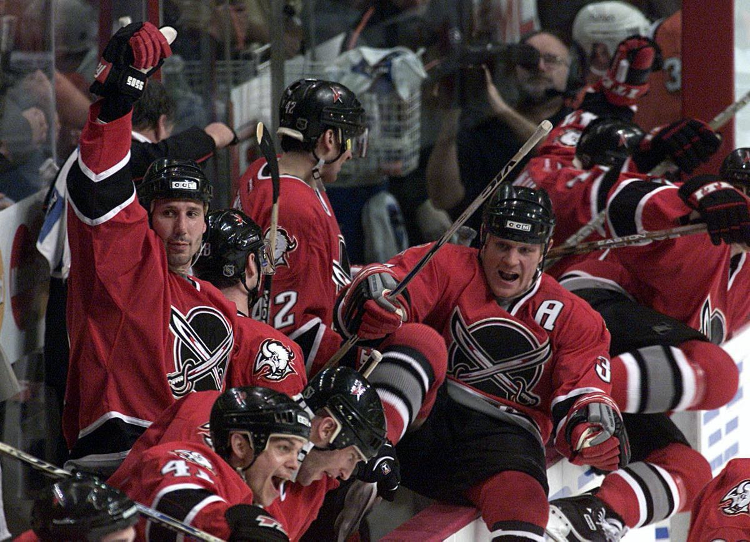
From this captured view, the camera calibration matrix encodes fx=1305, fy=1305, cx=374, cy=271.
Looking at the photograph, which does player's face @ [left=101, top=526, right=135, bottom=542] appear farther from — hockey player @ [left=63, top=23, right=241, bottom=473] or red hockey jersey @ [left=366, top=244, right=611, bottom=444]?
red hockey jersey @ [left=366, top=244, right=611, bottom=444]

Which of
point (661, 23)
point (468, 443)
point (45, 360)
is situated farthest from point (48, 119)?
point (661, 23)

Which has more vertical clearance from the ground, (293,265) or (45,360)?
(293,265)

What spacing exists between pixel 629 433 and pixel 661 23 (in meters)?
2.26

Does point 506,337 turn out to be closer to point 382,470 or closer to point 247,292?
point 382,470

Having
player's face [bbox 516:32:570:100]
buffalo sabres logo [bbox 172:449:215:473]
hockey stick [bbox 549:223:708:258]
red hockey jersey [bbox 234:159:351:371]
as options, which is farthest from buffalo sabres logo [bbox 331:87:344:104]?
player's face [bbox 516:32:570:100]

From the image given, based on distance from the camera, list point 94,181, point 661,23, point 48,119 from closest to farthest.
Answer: point 94,181 < point 48,119 < point 661,23

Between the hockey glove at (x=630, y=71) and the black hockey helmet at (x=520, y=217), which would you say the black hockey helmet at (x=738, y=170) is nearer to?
the hockey glove at (x=630, y=71)

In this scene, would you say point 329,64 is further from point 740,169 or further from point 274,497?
point 274,497

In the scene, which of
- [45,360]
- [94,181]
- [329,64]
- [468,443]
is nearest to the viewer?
[94,181]

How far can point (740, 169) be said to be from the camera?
141 inches

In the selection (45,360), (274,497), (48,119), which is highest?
(48,119)

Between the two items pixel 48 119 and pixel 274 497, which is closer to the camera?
pixel 274 497

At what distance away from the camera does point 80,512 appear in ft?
6.17

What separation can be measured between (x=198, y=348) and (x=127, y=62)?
593 mm
